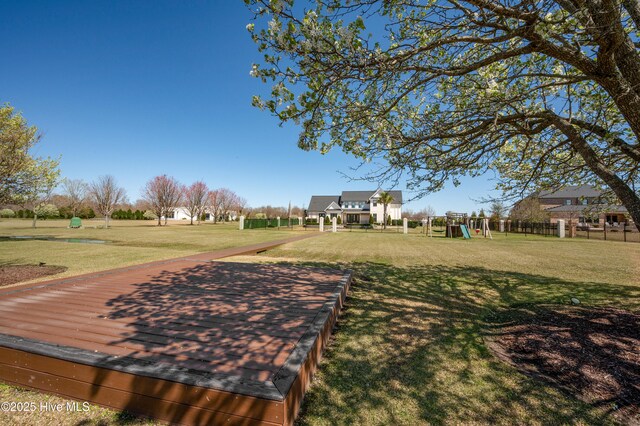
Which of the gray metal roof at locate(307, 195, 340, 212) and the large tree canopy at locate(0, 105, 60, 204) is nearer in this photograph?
the large tree canopy at locate(0, 105, 60, 204)

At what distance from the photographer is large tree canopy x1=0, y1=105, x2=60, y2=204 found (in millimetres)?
9625

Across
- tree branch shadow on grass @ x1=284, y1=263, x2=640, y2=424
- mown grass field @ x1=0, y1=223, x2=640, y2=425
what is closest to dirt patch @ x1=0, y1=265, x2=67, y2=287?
mown grass field @ x1=0, y1=223, x2=640, y2=425

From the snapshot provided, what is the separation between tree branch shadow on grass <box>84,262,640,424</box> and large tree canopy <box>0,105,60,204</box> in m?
8.11

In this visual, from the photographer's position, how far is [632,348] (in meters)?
3.72

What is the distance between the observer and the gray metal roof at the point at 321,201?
67.8 m

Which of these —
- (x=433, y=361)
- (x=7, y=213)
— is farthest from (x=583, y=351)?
(x=7, y=213)

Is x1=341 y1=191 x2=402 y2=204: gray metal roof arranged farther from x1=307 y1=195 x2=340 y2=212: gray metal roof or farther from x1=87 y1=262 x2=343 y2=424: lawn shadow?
x1=87 y1=262 x2=343 y2=424: lawn shadow

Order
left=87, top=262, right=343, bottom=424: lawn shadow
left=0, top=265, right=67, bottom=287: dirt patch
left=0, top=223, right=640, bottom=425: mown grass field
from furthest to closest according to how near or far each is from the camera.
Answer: left=0, top=265, right=67, bottom=287: dirt patch < left=0, top=223, right=640, bottom=425: mown grass field < left=87, top=262, right=343, bottom=424: lawn shadow

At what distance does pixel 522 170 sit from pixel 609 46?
3.92m

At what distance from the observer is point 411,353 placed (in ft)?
12.7

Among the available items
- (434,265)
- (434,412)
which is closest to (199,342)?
(434,412)

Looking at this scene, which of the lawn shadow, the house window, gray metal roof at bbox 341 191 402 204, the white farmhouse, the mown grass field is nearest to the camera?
the lawn shadow

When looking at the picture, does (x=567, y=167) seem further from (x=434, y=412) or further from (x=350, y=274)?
(x=434, y=412)

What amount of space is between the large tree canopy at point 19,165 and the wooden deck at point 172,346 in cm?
744
